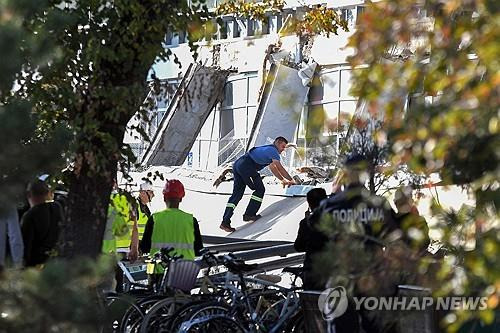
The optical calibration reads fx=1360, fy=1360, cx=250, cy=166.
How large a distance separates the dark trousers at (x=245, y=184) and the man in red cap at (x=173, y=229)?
783 centimetres

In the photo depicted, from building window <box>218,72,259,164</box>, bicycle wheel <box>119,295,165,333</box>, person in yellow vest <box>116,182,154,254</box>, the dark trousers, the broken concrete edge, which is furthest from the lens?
building window <box>218,72,259,164</box>

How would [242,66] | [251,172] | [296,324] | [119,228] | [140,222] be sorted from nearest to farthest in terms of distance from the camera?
[296,324] → [119,228] → [140,222] → [251,172] → [242,66]

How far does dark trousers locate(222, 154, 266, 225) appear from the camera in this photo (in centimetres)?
2053

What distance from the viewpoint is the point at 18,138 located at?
183 inches

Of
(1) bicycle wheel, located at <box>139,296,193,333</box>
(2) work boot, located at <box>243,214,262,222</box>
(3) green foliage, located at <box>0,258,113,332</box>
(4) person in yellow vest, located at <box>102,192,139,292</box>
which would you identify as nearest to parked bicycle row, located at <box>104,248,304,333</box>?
(1) bicycle wheel, located at <box>139,296,193,333</box>

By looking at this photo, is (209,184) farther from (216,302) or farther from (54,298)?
(54,298)

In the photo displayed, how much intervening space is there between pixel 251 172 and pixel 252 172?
0.03 m

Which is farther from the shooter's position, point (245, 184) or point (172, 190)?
point (245, 184)

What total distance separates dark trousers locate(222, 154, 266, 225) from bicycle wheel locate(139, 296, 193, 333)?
8.75 meters

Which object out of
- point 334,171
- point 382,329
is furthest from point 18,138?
point 382,329

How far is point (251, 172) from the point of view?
20.6 meters

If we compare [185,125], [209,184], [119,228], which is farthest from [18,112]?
[185,125]

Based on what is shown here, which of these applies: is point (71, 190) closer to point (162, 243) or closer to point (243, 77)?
point (162, 243)

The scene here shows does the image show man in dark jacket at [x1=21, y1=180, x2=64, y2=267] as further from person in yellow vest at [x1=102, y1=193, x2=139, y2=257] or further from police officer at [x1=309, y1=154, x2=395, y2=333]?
police officer at [x1=309, y1=154, x2=395, y2=333]
